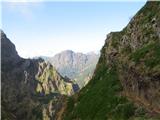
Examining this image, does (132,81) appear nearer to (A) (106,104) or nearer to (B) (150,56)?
(B) (150,56)

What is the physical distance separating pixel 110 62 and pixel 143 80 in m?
41.9

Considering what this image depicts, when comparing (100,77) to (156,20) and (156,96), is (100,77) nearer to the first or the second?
(156,20)

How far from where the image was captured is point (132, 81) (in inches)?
2660

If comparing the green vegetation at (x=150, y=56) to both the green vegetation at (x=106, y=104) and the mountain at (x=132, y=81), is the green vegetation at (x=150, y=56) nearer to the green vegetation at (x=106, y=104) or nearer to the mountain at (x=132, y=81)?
the mountain at (x=132, y=81)

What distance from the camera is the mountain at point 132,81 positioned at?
57.4m

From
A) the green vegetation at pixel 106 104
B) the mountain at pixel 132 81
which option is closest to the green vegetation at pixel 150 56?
the mountain at pixel 132 81

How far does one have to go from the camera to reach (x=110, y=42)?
119125 millimetres

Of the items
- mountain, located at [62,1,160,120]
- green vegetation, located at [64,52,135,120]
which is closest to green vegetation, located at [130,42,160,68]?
mountain, located at [62,1,160,120]

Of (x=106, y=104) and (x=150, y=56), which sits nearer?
(x=150, y=56)

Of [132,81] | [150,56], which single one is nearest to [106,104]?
[132,81]

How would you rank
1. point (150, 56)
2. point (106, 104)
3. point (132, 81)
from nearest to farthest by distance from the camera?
1. point (150, 56)
2. point (132, 81)
3. point (106, 104)

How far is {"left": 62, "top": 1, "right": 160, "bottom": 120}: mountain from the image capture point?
188ft

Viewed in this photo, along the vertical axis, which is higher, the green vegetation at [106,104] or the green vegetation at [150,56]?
the green vegetation at [150,56]

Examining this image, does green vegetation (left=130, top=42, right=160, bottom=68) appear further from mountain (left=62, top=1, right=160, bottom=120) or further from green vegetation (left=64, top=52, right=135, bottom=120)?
green vegetation (left=64, top=52, right=135, bottom=120)
